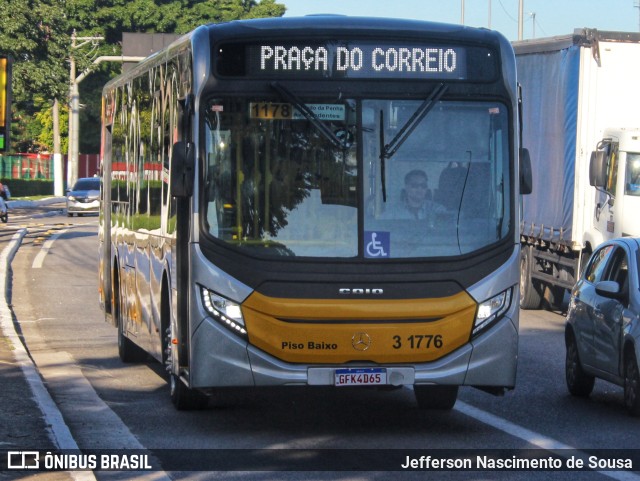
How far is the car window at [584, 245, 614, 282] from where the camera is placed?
1296 cm

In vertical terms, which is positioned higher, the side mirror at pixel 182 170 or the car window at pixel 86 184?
the side mirror at pixel 182 170

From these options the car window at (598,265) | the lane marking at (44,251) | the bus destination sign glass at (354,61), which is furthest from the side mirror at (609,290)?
the lane marking at (44,251)

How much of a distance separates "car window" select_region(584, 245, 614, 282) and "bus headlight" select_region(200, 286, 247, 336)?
441 centimetres

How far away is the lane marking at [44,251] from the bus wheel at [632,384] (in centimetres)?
2149

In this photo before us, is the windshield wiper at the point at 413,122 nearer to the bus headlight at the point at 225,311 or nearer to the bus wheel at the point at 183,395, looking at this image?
the bus headlight at the point at 225,311

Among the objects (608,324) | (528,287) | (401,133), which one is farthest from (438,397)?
(528,287)

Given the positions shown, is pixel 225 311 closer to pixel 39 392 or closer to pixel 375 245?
pixel 375 245

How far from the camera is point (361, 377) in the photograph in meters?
9.89

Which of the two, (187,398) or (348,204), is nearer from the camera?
(348,204)

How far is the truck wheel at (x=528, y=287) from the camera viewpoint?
75.7 ft

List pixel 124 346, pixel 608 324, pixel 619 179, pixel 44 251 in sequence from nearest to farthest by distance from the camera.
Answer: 1. pixel 608 324
2. pixel 124 346
3. pixel 619 179
4. pixel 44 251

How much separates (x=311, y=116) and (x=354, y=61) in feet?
1.78

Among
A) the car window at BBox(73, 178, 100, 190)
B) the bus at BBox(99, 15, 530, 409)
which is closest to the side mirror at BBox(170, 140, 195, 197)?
the bus at BBox(99, 15, 530, 409)

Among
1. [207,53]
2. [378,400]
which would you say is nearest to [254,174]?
[207,53]
